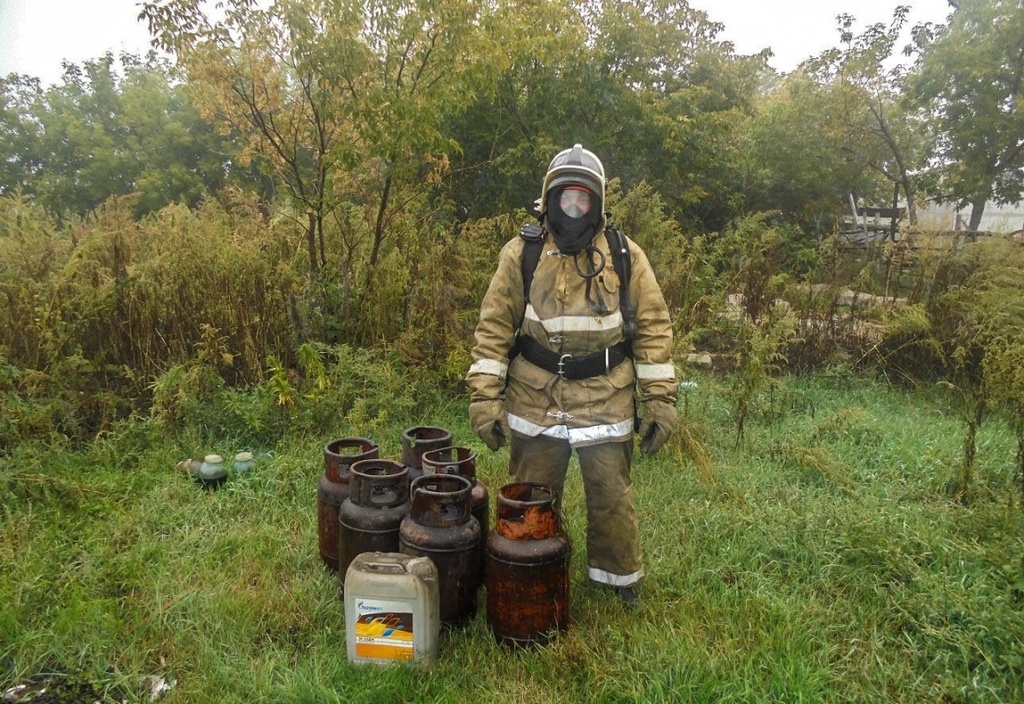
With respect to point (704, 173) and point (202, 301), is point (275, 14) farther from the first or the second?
point (704, 173)

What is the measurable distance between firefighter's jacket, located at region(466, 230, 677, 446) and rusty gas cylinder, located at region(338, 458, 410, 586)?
0.57m

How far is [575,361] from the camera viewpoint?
10.7 ft

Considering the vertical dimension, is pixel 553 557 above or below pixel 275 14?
below

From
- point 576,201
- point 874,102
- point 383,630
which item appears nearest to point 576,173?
point 576,201

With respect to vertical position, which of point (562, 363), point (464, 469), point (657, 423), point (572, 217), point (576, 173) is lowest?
point (464, 469)

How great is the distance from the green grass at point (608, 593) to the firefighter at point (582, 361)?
1.84 ft

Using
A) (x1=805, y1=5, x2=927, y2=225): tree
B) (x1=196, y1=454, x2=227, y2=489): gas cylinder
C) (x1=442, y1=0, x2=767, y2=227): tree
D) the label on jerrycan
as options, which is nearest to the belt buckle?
the label on jerrycan

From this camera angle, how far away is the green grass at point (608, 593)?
2812 millimetres

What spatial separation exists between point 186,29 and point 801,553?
18.9 ft

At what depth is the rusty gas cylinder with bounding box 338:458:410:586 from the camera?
10.6 feet

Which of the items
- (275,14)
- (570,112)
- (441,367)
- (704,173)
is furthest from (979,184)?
(275,14)

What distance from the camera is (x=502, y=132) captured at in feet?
38.2

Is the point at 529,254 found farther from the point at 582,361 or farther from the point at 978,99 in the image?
the point at 978,99

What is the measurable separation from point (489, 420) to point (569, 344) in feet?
1.65
